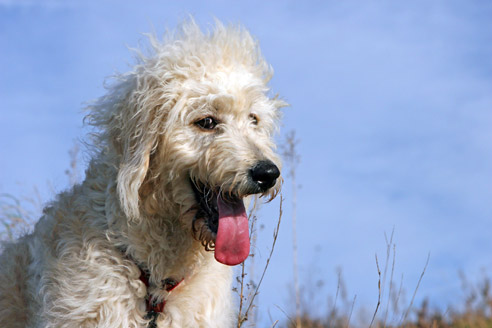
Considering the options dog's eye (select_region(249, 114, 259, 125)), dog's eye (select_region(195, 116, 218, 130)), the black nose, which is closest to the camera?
the black nose

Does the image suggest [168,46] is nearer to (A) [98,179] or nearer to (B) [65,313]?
(A) [98,179]

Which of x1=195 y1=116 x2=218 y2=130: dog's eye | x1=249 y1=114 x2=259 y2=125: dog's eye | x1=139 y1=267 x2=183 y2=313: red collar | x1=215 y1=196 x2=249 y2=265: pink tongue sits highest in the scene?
x1=249 y1=114 x2=259 y2=125: dog's eye

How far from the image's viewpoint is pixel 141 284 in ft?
14.4

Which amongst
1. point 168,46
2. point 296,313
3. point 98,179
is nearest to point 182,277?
point 98,179

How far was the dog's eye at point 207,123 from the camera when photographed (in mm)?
4426

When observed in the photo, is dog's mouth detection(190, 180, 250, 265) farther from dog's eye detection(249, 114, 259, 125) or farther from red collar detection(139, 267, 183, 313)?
dog's eye detection(249, 114, 259, 125)

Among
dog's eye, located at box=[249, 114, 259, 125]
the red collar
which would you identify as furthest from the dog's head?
the red collar

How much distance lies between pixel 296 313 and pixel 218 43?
343cm

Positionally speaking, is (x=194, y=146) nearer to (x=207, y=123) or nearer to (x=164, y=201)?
(x=207, y=123)

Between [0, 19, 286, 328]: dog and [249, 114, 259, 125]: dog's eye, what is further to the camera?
[249, 114, 259, 125]: dog's eye

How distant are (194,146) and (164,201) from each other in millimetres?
414

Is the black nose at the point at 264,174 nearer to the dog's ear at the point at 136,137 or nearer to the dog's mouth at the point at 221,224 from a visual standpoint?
the dog's mouth at the point at 221,224

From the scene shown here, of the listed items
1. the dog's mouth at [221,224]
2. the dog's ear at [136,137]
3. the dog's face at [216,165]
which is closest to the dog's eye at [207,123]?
the dog's face at [216,165]

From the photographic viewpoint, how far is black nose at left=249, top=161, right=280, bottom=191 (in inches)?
166
